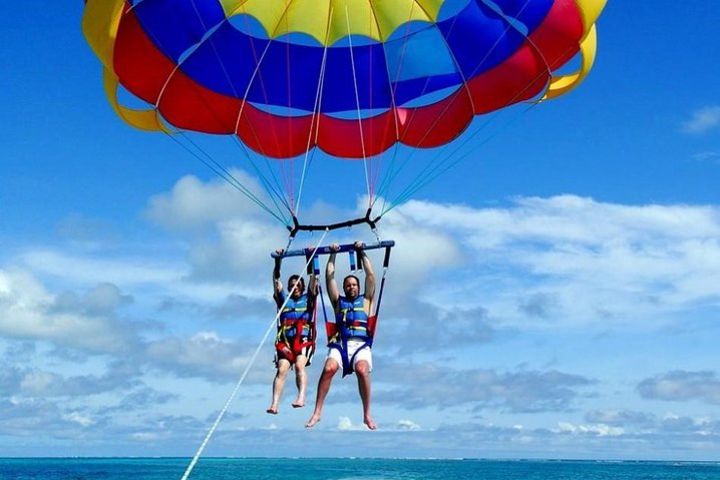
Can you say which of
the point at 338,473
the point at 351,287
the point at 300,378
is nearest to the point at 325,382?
the point at 300,378

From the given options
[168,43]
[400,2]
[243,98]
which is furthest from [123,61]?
[400,2]

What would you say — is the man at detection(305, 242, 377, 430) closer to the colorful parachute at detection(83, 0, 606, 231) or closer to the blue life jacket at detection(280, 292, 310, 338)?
the blue life jacket at detection(280, 292, 310, 338)

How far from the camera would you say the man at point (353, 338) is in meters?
9.66

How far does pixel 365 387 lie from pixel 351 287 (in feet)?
3.64

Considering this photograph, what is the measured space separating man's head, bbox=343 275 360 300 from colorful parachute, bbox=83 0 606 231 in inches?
115

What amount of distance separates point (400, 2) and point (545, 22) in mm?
1920

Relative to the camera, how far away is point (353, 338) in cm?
970

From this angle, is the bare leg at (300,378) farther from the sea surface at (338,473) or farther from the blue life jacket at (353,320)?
the sea surface at (338,473)

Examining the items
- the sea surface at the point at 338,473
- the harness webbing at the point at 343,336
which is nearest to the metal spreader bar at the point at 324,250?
the harness webbing at the point at 343,336

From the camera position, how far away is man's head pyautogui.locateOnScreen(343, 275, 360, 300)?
32.2ft

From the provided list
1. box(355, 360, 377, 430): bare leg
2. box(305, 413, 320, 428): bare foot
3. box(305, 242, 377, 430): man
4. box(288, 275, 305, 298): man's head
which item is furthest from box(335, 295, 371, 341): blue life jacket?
box(305, 413, 320, 428): bare foot

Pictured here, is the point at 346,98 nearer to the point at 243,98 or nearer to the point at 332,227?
the point at 243,98

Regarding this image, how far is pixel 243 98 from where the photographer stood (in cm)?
1206

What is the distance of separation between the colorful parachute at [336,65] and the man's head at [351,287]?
292 cm
